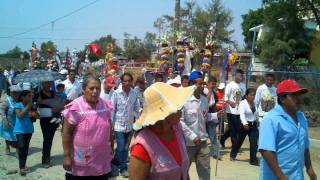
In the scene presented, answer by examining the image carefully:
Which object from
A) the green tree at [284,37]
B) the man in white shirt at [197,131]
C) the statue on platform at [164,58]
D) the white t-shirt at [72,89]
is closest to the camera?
the man in white shirt at [197,131]

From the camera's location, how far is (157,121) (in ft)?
9.41

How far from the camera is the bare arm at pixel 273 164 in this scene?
3.76 m

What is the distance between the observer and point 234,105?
9477 mm

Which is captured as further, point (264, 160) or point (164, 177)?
point (264, 160)

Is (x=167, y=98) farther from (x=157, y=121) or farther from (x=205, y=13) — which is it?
(x=205, y=13)

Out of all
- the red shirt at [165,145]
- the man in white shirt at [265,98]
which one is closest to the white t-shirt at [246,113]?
the man in white shirt at [265,98]

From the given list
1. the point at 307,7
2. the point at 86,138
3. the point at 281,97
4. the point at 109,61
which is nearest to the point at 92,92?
the point at 86,138

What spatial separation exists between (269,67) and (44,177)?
17.4m

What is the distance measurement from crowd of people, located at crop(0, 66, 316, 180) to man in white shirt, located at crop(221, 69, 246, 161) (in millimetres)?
30

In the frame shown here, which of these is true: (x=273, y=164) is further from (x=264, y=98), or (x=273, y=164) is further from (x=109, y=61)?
(x=109, y=61)

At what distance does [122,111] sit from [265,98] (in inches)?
139

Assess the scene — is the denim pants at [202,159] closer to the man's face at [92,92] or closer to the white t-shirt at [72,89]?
the man's face at [92,92]

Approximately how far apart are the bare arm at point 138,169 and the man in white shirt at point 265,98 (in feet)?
21.5

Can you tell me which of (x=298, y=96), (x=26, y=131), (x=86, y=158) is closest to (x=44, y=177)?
(x=26, y=131)
